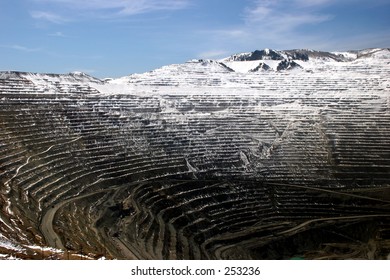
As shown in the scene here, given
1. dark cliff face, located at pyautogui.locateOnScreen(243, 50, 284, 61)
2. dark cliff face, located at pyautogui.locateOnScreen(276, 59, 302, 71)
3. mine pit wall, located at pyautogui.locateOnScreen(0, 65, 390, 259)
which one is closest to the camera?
mine pit wall, located at pyautogui.locateOnScreen(0, 65, 390, 259)

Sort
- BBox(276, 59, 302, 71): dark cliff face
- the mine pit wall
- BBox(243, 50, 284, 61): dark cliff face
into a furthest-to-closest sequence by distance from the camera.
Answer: BBox(243, 50, 284, 61): dark cliff face → BBox(276, 59, 302, 71): dark cliff face → the mine pit wall

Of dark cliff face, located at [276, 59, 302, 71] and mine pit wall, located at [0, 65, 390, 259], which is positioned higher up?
dark cliff face, located at [276, 59, 302, 71]

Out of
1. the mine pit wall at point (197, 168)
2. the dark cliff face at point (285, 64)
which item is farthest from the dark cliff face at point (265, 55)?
the mine pit wall at point (197, 168)

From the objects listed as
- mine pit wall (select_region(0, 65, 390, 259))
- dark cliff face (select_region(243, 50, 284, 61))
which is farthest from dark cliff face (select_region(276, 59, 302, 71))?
mine pit wall (select_region(0, 65, 390, 259))

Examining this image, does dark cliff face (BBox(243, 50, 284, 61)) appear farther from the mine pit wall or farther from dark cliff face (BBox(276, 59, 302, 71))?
the mine pit wall

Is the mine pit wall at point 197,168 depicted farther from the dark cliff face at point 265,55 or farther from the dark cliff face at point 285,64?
the dark cliff face at point 265,55

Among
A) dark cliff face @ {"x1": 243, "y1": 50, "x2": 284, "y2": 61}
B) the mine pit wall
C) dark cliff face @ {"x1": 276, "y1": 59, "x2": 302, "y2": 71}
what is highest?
dark cliff face @ {"x1": 243, "y1": 50, "x2": 284, "y2": 61}

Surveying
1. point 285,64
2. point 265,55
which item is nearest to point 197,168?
point 285,64

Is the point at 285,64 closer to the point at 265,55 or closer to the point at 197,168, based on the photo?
the point at 265,55
